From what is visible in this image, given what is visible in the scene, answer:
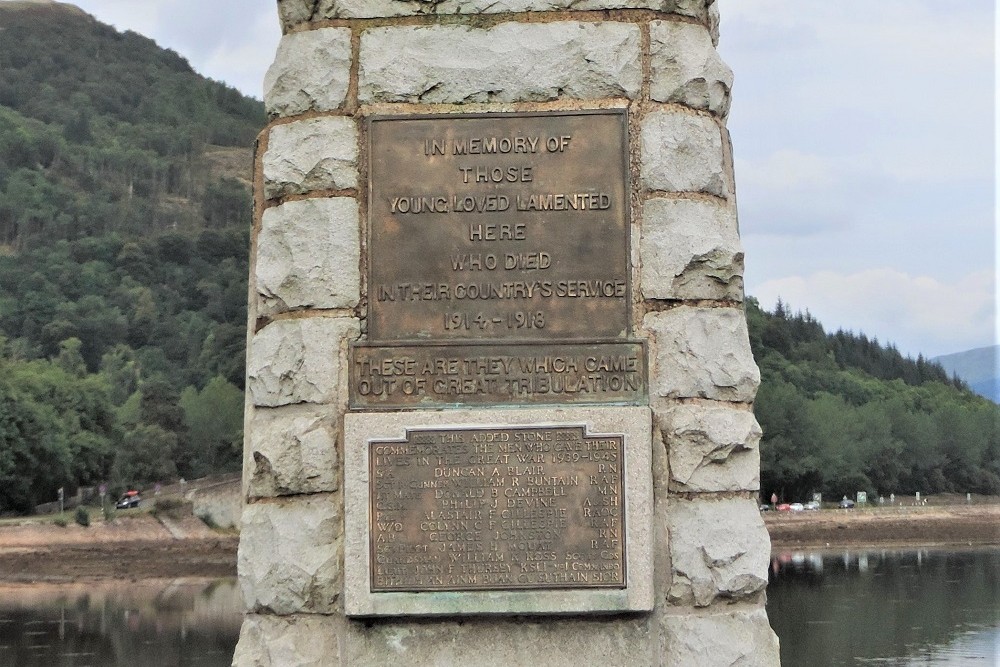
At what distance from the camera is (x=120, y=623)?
43094mm

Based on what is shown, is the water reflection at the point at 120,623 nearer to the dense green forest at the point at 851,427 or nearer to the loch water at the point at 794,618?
the loch water at the point at 794,618

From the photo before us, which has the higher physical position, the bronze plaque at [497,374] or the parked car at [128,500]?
the parked car at [128,500]

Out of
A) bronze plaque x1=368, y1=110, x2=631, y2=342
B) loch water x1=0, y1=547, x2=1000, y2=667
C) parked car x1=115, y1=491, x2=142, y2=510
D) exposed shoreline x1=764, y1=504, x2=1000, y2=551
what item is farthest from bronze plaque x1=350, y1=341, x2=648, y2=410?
parked car x1=115, y1=491, x2=142, y2=510

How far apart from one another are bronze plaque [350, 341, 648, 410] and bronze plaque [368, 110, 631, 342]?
67 mm

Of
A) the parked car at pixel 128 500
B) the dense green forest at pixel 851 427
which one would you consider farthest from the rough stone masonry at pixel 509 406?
the dense green forest at pixel 851 427

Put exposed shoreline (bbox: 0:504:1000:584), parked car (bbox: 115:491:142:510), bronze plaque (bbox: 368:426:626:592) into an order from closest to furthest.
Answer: bronze plaque (bbox: 368:426:626:592) < exposed shoreline (bbox: 0:504:1000:584) < parked car (bbox: 115:491:142:510)

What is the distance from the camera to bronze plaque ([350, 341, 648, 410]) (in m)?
6.29

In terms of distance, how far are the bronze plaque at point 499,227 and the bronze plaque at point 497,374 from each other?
0.22ft

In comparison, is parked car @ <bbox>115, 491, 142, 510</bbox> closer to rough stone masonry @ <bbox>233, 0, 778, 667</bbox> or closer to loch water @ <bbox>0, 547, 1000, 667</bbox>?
loch water @ <bbox>0, 547, 1000, 667</bbox>

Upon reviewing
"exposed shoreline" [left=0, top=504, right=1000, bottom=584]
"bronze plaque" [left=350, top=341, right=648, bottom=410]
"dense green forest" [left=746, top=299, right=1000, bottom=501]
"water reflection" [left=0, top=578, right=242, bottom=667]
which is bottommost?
"water reflection" [left=0, top=578, right=242, bottom=667]

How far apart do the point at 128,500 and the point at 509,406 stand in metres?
58.2

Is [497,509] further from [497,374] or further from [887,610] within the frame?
[887,610]

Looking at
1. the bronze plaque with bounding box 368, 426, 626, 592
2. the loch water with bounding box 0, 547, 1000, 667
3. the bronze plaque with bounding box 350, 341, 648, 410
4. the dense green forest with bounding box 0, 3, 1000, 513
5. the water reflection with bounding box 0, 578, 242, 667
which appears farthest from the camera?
the dense green forest with bounding box 0, 3, 1000, 513

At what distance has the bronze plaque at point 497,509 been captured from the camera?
20.1ft
